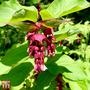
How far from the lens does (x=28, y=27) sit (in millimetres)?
669

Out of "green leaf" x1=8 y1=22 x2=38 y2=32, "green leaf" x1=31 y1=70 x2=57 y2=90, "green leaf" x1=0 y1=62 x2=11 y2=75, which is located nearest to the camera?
"green leaf" x1=8 y1=22 x2=38 y2=32

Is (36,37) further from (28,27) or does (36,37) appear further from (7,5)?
(7,5)

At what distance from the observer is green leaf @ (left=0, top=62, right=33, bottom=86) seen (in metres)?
0.86

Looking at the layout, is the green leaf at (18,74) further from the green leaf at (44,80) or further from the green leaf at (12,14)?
A: the green leaf at (12,14)

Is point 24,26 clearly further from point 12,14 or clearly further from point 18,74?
point 18,74

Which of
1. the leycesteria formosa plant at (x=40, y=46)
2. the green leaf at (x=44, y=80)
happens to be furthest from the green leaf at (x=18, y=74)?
the green leaf at (x=44, y=80)

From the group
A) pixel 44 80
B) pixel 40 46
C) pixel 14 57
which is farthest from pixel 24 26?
pixel 44 80

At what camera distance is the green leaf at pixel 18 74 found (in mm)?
865

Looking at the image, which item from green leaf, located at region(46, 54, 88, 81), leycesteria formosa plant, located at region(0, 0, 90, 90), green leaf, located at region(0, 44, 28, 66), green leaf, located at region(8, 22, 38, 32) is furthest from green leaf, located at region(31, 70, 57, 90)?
green leaf, located at region(8, 22, 38, 32)

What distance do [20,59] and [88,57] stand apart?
1.40 meters

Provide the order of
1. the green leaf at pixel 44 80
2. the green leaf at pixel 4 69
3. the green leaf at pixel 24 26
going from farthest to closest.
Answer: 1. the green leaf at pixel 44 80
2. the green leaf at pixel 4 69
3. the green leaf at pixel 24 26

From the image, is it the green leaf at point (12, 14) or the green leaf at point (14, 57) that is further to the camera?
the green leaf at point (14, 57)

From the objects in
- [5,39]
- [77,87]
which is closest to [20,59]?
[77,87]

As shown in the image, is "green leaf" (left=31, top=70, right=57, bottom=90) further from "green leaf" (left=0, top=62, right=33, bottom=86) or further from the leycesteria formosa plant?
"green leaf" (left=0, top=62, right=33, bottom=86)
